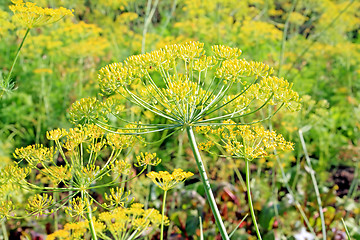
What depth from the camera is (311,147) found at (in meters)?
5.29

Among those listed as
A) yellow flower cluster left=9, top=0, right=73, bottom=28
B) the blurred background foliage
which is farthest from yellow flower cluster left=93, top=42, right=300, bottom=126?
the blurred background foliage

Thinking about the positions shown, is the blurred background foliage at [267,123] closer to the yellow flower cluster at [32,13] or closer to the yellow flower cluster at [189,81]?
the yellow flower cluster at [32,13]

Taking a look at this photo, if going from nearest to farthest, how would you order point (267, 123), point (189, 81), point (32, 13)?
point (189, 81) → point (32, 13) → point (267, 123)

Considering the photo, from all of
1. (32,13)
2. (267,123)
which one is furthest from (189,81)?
(267,123)

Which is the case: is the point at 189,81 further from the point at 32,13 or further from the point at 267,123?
the point at 267,123

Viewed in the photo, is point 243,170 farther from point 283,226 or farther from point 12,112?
point 12,112

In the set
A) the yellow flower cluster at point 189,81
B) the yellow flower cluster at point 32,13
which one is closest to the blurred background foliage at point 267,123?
the yellow flower cluster at point 32,13

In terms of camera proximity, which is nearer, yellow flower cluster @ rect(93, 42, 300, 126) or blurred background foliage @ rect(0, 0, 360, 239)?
yellow flower cluster @ rect(93, 42, 300, 126)

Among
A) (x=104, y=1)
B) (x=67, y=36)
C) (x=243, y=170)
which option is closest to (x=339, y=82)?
(x=243, y=170)

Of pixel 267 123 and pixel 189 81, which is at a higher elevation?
pixel 189 81

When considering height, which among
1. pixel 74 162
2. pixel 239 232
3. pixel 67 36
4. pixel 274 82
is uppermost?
pixel 274 82

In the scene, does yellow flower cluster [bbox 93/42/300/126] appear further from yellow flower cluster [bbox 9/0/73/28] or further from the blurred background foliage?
the blurred background foliage

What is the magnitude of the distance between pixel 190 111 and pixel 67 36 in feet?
18.1

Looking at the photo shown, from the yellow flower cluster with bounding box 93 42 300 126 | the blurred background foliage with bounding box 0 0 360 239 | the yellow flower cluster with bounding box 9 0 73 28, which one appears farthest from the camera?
the blurred background foliage with bounding box 0 0 360 239
